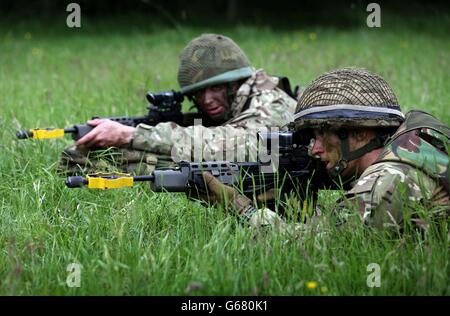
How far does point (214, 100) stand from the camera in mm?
5816

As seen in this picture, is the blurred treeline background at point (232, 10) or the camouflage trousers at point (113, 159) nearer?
the camouflage trousers at point (113, 159)

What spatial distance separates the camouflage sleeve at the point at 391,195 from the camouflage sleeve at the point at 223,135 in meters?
1.81

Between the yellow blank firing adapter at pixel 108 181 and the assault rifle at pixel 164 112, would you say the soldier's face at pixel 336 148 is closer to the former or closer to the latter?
the yellow blank firing adapter at pixel 108 181

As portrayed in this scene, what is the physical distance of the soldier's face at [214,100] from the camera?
5.81 meters

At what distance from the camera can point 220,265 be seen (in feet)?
10.8

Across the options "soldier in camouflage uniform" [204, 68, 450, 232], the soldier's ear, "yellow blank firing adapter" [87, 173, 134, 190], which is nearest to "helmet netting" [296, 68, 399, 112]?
"soldier in camouflage uniform" [204, 68, 450, 232]

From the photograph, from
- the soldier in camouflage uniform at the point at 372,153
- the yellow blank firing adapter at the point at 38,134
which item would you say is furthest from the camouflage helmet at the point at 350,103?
the yellow blank firing adapter at the point at 38,134

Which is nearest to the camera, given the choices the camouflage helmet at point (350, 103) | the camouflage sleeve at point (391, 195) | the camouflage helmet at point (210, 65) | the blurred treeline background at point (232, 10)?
the camouflage sleeve at point (391, 195)

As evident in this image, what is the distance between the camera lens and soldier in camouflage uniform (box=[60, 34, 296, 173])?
5.37 metres

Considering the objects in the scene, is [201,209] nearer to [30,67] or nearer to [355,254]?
[355,254]

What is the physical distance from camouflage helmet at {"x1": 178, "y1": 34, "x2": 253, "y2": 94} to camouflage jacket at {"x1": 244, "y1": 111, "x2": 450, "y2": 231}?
222 cm
